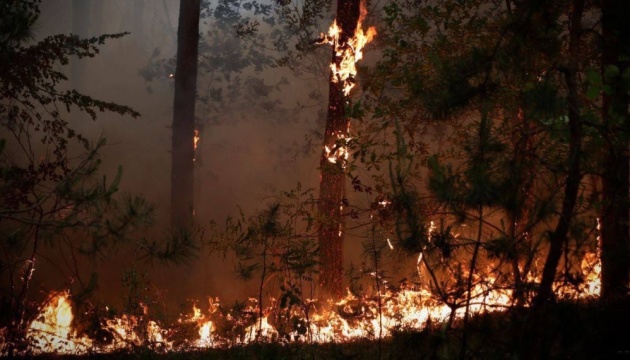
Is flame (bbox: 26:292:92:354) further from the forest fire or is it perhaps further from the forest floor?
the forest floor

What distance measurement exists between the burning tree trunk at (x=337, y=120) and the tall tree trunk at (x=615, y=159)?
3.92 metres

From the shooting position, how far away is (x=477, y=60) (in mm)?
4961

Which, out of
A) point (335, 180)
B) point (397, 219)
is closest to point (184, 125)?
point (335, 180)

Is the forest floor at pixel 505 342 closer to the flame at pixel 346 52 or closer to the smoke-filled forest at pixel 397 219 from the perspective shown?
the smoke-filled forest at pixel 397 219

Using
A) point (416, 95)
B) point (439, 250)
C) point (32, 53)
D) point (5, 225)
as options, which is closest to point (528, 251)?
point (439, 250)

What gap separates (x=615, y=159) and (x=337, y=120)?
613 centimetres

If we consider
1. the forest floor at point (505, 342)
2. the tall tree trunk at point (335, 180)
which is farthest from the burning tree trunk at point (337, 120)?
the forest floor at point (505, 342)

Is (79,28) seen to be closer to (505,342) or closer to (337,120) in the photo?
(337,120)

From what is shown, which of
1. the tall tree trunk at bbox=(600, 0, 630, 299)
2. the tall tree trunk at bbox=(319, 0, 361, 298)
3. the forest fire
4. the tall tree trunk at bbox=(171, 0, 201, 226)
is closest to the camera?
the tall tree trunk at bbox=(600, 0, 630, 299)

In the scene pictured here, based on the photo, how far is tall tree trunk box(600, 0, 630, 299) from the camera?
5.27 meters

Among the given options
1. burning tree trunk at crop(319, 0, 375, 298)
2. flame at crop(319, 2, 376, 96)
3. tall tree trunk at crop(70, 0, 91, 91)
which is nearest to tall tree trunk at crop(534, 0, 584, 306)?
burning tree trunk at crop(319, 0, 375, 298)

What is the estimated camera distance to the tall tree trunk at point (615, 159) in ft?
17.3

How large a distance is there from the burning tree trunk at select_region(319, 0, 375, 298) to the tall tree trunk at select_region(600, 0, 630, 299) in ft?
12.9

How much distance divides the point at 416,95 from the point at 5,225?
1543 centimetres
